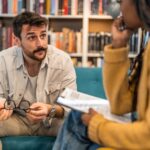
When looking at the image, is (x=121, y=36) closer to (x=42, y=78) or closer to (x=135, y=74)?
(x=135, y=74)

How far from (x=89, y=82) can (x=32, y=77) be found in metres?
0.39

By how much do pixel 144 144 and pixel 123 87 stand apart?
28 cm

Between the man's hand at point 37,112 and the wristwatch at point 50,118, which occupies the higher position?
the man's hand at point 37,112

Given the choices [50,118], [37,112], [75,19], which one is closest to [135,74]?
[37,112]

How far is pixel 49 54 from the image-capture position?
85.4 inches

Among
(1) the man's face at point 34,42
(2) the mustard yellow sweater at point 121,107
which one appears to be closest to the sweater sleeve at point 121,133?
(2) the mustard yellow sweater at point 121,107

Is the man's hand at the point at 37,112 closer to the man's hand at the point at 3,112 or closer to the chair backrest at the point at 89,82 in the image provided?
the man's hand at the point at 3,112

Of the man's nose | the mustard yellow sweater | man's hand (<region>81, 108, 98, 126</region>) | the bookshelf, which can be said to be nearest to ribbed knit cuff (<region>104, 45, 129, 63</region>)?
the mustard yellow sweater

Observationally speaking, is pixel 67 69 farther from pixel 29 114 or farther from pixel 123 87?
pixel 123 87

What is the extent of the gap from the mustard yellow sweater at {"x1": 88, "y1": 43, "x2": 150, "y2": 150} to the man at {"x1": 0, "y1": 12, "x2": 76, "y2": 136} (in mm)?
752

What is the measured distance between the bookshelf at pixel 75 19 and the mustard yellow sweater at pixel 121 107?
1.94 metres

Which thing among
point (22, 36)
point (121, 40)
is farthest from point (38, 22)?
point (121, 40)

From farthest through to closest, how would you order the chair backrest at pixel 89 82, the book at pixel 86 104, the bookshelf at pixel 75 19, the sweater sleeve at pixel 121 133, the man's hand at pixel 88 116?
the bookshelf at pixel 75 19 → the chair backrest at pixel 89 82 → the book at pixel 86 104 → the man's hand at pixel 88 116 → the sweater sleeve at pixel 121 133

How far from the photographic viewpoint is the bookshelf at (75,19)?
3.17 metres
